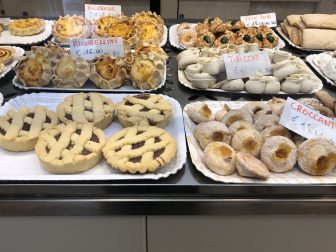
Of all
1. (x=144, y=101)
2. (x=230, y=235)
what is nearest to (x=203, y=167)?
(x=230, y=235)

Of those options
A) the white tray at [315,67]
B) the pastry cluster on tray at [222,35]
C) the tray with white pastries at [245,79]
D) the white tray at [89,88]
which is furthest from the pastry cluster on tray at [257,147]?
the pastry cluster on tray at [222,35]

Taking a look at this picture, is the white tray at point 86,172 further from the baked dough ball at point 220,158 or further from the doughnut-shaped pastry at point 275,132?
the doughnut-shaped pastry at point 275,132

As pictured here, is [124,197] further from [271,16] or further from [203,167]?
[271,16]

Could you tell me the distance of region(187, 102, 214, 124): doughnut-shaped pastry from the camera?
118 cm

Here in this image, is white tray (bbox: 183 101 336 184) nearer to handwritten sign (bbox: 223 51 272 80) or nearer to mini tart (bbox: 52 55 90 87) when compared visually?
handwritten sign (bbox: 223 51 272 80)

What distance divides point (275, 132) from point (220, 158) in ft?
0.70

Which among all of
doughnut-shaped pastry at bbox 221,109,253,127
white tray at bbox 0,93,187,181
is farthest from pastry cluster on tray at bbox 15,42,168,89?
doughnut-shaped pastry at bbox 221,109,253,127

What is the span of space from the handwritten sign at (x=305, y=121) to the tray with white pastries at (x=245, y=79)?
31 centimetres

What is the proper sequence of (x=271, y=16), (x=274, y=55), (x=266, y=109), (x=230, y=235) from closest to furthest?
1. (x=230, y=235)
2. (x=266, y=109)
3. (x=274, y=55)
4. (x=271, y=16)

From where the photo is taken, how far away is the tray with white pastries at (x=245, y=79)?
138cm

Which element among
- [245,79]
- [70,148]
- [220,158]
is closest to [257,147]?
[220,158]

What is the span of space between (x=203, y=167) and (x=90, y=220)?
35 centimetres

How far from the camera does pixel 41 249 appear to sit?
1.04 metres

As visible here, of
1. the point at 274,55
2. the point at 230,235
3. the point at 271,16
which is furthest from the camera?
the point at 271,16
